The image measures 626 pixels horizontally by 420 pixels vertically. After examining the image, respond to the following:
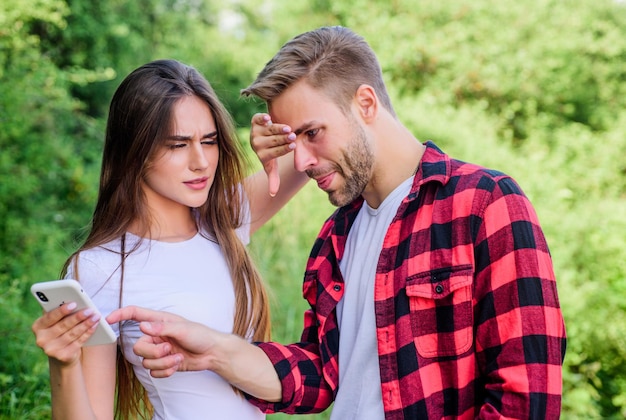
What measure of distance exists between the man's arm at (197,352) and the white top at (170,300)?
11 centimetres

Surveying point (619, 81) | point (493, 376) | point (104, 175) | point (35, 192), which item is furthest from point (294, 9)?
point (493, 376)

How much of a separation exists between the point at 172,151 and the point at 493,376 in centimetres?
125

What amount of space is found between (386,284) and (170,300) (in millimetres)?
706

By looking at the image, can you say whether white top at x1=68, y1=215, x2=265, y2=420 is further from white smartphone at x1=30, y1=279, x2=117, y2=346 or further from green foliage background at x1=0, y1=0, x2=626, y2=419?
green foliage background at x1=0, y1=0, x2=626, y2=419

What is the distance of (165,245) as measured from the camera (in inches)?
93.3

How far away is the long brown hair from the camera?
7.62ft

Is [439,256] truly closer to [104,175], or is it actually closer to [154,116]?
[154,116]

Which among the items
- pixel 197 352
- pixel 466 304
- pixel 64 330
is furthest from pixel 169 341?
pixel 466 304

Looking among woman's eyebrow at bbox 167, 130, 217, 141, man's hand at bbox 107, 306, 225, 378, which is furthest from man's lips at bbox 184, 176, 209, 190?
man's hand at bbox 107, 306, 225, 378

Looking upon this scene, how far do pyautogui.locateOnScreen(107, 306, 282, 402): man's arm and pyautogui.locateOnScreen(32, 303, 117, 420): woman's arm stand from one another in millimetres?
105

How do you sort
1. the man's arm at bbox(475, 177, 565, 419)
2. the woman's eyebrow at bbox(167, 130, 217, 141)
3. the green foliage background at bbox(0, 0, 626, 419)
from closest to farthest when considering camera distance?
1. the man's arm at bbox(475, 177, 565, 419)
2. the woman's eyebrow at bbox(167, 130, 217, 141)
3. the green foliage background at bbox(0, 0, 626, 419)

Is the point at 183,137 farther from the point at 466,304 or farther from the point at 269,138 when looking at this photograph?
the point at 466,304

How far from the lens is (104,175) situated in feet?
8.16

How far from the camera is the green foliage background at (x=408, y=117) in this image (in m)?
5.40
